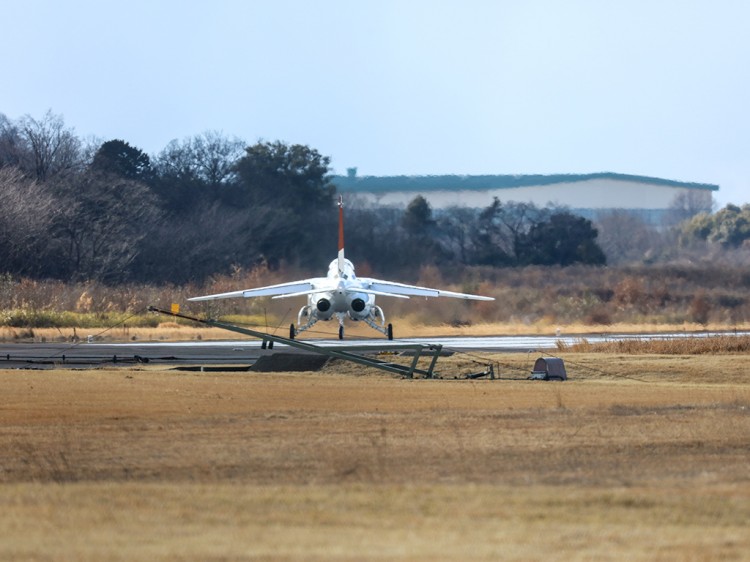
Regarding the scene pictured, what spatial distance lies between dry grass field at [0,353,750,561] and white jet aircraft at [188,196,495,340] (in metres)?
24.0

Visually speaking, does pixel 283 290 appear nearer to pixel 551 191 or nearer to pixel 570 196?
pixel 551 191

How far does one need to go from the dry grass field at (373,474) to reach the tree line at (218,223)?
43.7 meters

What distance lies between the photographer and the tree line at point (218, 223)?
242 feet

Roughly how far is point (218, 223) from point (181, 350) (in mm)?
39667

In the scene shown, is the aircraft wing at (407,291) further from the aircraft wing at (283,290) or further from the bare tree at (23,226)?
the bare tree at (23,226)

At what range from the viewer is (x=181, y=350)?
4309 centimetres

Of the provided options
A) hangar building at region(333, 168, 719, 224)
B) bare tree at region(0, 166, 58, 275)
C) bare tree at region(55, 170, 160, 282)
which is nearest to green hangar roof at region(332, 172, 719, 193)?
hangar building at region(333, 168, 719, 224)

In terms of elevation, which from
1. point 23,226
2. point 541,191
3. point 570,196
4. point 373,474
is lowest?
point 373,474

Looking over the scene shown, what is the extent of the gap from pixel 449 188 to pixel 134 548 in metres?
70.4

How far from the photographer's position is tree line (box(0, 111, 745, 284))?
242 ft

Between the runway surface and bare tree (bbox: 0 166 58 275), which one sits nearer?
the runway surface

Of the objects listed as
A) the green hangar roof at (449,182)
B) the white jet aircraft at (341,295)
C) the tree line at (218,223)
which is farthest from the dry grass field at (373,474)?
the green hangar roof at (449,182)

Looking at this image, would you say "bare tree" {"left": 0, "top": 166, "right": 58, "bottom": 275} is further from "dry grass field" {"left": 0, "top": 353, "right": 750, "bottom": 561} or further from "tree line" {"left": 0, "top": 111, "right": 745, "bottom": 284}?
"dry grass field" {"left": 0, "top": 353, "right": 750, "bottom": 561}

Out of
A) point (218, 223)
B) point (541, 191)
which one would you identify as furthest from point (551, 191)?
point (218, 223)
